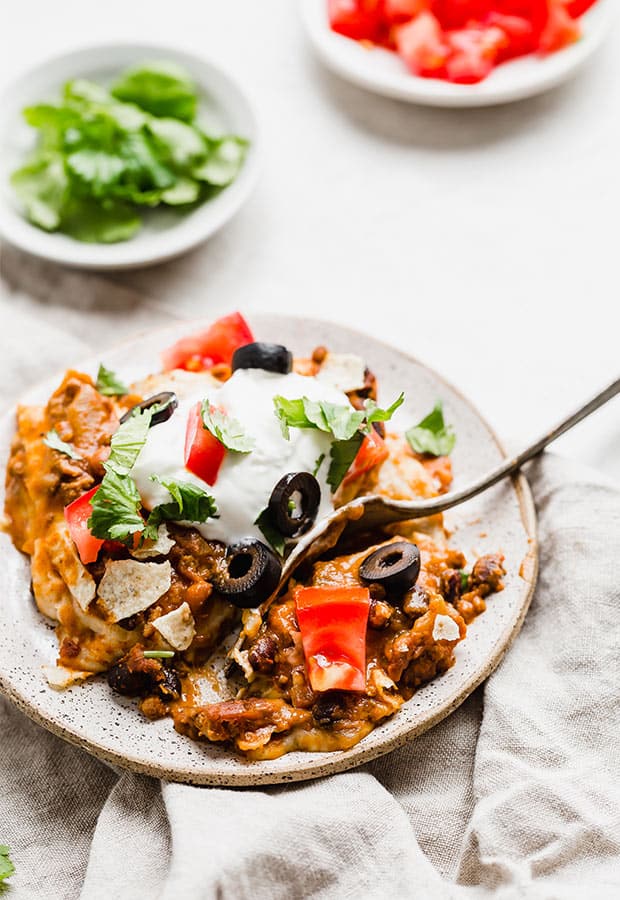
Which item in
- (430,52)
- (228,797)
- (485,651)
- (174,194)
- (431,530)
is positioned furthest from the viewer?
(430,52)

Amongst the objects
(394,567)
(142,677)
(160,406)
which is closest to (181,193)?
(160,406)

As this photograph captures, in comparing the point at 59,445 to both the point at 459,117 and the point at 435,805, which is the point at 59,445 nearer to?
the point at 435,805

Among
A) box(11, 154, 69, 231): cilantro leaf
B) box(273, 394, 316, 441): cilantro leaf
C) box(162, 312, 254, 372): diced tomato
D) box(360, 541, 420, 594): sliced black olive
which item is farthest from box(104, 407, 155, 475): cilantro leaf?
box(11, 154, 69, 231): cilantro leaf

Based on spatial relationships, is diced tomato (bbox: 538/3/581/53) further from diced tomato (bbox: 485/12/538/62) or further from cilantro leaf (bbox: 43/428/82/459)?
cilantro leaf (bbox: 43/428/82/459)

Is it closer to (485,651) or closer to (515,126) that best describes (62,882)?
(485,651)

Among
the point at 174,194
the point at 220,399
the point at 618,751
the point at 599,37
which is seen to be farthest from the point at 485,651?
the point at 599,37

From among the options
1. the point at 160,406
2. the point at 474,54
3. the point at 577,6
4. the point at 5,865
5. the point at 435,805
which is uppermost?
the point at 577,6

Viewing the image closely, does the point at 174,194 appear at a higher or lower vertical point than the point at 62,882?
higher

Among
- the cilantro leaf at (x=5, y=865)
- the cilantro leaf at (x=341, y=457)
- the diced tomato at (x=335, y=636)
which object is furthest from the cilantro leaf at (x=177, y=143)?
the cilantro leaf at (x=5, y=865)
